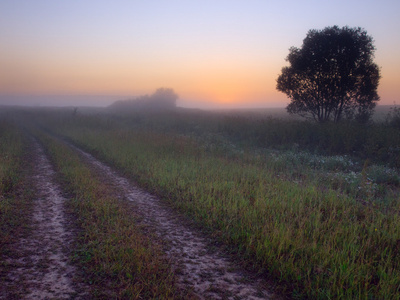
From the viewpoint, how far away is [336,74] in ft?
65.7

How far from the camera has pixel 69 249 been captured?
470cm

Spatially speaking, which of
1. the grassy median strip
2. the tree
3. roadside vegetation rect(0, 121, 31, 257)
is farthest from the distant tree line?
the grassy median strip

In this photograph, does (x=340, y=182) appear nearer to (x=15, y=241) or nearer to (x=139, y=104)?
(x=15, y=241)

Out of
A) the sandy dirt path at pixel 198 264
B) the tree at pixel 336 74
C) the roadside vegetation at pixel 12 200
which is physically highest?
the tree at pixel 336 74

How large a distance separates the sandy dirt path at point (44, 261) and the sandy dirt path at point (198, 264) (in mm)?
1493

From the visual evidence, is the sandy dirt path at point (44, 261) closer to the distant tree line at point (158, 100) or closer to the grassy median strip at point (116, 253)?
the grassy median strip at point (116, 253)

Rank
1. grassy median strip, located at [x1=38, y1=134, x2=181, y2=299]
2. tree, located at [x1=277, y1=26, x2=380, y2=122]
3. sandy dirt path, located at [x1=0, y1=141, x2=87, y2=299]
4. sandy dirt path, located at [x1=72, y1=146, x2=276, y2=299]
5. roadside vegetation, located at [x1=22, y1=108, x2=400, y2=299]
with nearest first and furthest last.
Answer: sandy dirt path, located at [x1=0, y1=141, x2=87, y2=299], grassy median strip, located at [x1=38, y1=134, x2=181, y2=299], sandy dirt path, located at [x1=72, y1=146, x2=276, y2=299], roadside vegetation, located at [x1=22, y1=108, x2=400, y2=299], tree, located at [x1=277, y1=26, x2=380, y2=122]

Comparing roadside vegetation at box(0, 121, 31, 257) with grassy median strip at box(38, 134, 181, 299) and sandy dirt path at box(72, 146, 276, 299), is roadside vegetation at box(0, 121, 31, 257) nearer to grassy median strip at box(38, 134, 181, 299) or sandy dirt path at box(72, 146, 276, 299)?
grassy median strip at box(38, 134, 181, 299)

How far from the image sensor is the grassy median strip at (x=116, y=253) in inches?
145

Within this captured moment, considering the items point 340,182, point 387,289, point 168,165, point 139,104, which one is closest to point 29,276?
point 387,289

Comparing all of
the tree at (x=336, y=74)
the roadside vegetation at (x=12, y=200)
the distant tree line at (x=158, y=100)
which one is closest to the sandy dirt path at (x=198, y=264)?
the roadside vegetation at (x=12, y=200)

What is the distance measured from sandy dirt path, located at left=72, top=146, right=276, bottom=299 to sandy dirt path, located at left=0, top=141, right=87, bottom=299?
58.8 inches

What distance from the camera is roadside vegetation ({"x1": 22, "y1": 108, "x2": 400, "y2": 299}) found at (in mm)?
4121

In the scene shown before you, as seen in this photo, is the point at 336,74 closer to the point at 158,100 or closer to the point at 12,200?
the point at 12,200
